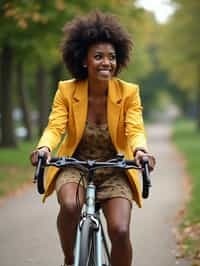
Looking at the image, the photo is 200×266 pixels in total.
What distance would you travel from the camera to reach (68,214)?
433 centimetres

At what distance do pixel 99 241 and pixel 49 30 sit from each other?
55.9ft

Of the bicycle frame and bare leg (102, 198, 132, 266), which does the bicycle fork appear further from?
bare leg (102, 198, 132, 266)

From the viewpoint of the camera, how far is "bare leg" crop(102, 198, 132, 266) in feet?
13.7

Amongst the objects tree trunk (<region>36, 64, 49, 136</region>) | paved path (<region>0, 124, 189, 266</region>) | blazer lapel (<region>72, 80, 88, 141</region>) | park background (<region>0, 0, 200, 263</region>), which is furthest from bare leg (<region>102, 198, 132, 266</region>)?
tree trunk (<region>36, 64, 49, 136</region>)

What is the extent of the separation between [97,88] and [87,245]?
45.7 inches

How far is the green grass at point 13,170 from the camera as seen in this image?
13.6 m

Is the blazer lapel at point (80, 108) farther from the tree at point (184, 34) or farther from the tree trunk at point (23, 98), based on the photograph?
the tree at point (184, 34)

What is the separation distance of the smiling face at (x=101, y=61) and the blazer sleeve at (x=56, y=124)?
0.26m

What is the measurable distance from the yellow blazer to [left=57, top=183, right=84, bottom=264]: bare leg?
254 millimetres

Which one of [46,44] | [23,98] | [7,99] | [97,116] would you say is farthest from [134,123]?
[23,98]

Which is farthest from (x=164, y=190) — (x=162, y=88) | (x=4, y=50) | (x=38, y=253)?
(x=162, y=88)

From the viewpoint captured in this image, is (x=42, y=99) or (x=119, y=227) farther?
(x=42, y=99)

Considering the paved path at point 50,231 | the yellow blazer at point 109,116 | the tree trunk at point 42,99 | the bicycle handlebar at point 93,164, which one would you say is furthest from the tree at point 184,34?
the bicycle handlebar at point 93,164

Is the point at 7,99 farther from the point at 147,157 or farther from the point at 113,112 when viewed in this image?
the point at 147,157
